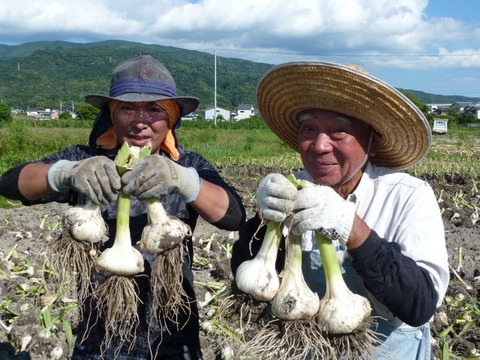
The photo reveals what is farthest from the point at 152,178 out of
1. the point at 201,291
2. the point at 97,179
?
the point at 201,291

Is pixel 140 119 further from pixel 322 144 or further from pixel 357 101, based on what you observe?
pixel 357 101

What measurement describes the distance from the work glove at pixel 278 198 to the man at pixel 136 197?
398 mm

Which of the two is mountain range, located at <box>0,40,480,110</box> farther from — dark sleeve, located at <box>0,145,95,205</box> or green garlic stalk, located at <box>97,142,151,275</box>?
green garlic stalk, located at <box>97,142,151,275</box>

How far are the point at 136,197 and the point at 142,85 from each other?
19.0 inches

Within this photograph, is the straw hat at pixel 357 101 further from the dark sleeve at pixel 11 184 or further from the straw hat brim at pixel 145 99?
the dark sleeve at pixel 11 184

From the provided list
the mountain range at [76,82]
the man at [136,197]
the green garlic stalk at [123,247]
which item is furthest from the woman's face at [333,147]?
the mountain range at [76,82]

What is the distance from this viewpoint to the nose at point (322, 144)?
6.05 ft

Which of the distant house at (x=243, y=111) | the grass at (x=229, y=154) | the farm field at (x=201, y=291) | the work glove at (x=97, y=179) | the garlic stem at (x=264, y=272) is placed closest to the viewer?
the garlic stem at (x=264, y=272)

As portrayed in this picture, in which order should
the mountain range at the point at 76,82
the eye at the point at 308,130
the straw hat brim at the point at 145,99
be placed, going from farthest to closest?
the mountain range at the point at 76,82, the straw hat brim at the point at 145,99, the eye at the point at 308,130

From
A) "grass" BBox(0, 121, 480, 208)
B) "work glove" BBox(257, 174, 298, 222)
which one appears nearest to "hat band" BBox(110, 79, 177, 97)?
"work glove" BBox(257, 174, 298, 222)

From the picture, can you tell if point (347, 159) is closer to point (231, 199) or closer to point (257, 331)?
point (231, 199)

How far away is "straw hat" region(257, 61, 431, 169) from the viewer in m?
1.82

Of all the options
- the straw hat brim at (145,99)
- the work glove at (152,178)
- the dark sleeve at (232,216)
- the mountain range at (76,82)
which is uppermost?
the straw hat brim at (145,99)

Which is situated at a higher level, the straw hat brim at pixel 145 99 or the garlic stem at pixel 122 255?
the straw hat brim at pixel 145 99
